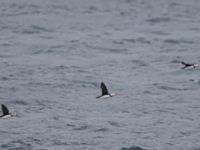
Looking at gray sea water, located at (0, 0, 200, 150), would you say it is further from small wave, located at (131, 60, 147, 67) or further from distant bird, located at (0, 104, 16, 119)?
distant bird, located at (0, 104, 16, 119)

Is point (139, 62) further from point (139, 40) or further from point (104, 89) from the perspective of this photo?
point (104, 89)

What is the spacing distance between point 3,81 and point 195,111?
37.2 ft

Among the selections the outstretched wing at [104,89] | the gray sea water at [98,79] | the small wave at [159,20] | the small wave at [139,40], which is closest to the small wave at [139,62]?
the gray sea water at [98,79]

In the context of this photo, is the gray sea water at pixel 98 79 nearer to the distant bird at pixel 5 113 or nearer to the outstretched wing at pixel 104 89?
the distant bird at pixel 5 113

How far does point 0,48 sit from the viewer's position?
57.9m

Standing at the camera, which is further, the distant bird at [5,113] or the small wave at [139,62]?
the small wave at [139,62]

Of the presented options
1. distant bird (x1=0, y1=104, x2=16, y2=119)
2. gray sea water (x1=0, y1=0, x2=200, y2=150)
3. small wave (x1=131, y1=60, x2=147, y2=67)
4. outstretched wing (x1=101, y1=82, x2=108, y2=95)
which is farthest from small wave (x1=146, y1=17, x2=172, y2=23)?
distant bird (x1=0, y1=104, x2=16, y2=119)

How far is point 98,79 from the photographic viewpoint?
4850 cm

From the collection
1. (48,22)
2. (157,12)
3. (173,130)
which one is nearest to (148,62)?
(173,130)

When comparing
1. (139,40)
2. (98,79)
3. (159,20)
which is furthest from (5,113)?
(159,20)

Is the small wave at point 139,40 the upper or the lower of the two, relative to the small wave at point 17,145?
upper

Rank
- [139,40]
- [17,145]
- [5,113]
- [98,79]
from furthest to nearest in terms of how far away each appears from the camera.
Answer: [139,40] < [98,79] < [5,113] < [17,145]

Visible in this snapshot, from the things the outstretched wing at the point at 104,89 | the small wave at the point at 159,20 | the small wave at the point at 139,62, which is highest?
the small wave at the point at 159,20

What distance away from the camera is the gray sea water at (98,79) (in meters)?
37.6
